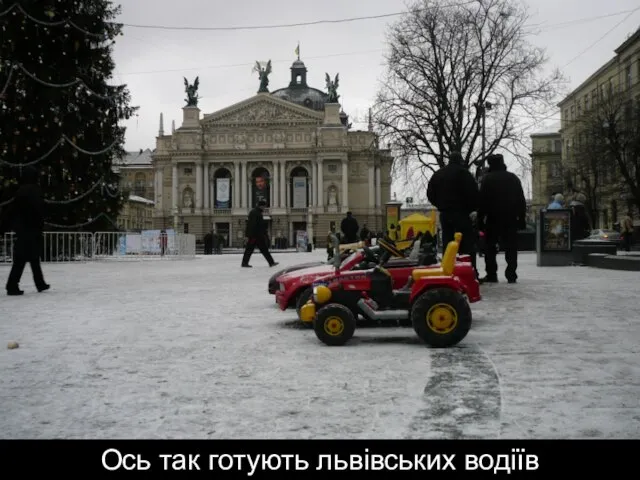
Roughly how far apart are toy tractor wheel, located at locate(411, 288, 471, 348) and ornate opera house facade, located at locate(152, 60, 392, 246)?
84.7m

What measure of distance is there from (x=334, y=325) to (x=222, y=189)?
8741 centimetres

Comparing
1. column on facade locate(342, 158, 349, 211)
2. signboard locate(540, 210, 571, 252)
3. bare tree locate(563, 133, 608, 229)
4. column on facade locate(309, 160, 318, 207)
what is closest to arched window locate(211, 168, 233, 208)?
column on facade locate(309, 160, 318, 207)

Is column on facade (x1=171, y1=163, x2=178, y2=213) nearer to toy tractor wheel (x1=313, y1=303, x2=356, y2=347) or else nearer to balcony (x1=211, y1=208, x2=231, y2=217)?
balcony (x1=211, y1=208, x2=231, y2=217)

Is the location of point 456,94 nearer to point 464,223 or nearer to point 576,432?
point 464,223

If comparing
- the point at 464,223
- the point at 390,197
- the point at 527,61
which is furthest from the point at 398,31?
the point at 390,197

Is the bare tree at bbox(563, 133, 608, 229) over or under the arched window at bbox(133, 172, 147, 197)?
under

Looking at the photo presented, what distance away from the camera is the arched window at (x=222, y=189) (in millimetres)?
91875

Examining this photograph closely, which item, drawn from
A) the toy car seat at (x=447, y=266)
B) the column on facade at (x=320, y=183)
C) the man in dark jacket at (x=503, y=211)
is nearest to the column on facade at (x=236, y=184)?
the column on facade at (x=320, y=183)

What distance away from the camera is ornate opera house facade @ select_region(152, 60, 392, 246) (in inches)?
3588

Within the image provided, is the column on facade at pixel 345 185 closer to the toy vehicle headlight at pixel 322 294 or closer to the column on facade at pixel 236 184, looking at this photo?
the column on facade at pixel 236 184

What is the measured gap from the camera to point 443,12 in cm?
3073

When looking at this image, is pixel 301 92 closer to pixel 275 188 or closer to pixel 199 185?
pixel 275 188

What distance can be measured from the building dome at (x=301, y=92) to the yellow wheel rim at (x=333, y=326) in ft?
331
